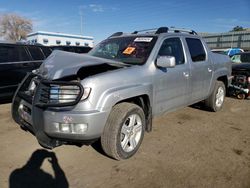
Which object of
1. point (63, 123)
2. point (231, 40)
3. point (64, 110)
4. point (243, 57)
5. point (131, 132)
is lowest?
point (131, 132)

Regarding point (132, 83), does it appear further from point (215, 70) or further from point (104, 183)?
point (215, 70)

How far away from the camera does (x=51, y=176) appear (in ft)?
10.3

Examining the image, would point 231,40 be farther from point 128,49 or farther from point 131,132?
point 131,132

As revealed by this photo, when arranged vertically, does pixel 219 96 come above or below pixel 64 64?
below

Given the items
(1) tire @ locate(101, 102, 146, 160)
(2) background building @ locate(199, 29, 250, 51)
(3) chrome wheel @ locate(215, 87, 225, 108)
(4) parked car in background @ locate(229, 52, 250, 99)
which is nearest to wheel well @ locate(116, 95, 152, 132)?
(1) tire @ locate(101, 102, 146, 160)

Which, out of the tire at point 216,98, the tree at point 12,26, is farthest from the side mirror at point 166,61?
the tree at point 12,26

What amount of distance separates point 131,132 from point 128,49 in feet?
4.89

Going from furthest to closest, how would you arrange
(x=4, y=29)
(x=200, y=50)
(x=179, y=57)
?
1. (x=4, y=29)
2. (x=200, y=50)
3. (x=179, y=57)

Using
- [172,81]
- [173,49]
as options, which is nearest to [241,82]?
[173,49]

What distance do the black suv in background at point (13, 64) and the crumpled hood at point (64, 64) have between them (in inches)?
110

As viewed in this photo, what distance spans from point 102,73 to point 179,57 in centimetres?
194

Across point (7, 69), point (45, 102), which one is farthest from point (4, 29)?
point (45, 102)

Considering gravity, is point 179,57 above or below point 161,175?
above

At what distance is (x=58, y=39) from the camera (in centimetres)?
3712
